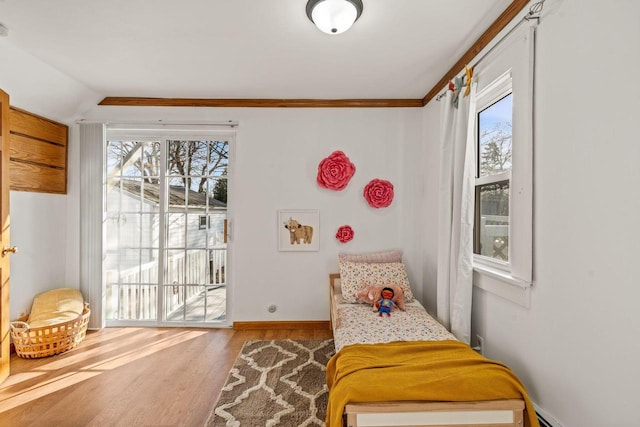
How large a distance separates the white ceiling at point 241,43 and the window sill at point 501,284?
1580mm

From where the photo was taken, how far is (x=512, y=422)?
1531 millimetres

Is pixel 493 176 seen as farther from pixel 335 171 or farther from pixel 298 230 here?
pixel 298 230

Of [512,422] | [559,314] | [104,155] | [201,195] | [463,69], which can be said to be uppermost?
Result: [463,69]

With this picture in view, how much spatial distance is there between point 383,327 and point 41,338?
2841 mm

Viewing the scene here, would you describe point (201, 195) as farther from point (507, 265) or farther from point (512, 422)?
point (512, 422)

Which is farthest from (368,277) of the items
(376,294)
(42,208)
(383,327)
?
(42,208)

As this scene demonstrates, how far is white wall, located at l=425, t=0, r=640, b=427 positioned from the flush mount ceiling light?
967 mm

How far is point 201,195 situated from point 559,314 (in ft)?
10.5

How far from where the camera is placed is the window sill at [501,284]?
1819mm

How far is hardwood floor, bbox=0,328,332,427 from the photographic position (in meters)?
2.04

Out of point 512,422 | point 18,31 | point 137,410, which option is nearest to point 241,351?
point 137,410

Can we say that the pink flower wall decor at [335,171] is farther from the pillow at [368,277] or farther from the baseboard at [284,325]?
the baseboard at [284,325]

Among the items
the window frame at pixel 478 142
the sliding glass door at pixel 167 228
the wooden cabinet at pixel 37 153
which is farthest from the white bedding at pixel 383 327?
the wooden cabinet at pixel 37 153

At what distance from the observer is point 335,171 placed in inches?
135
